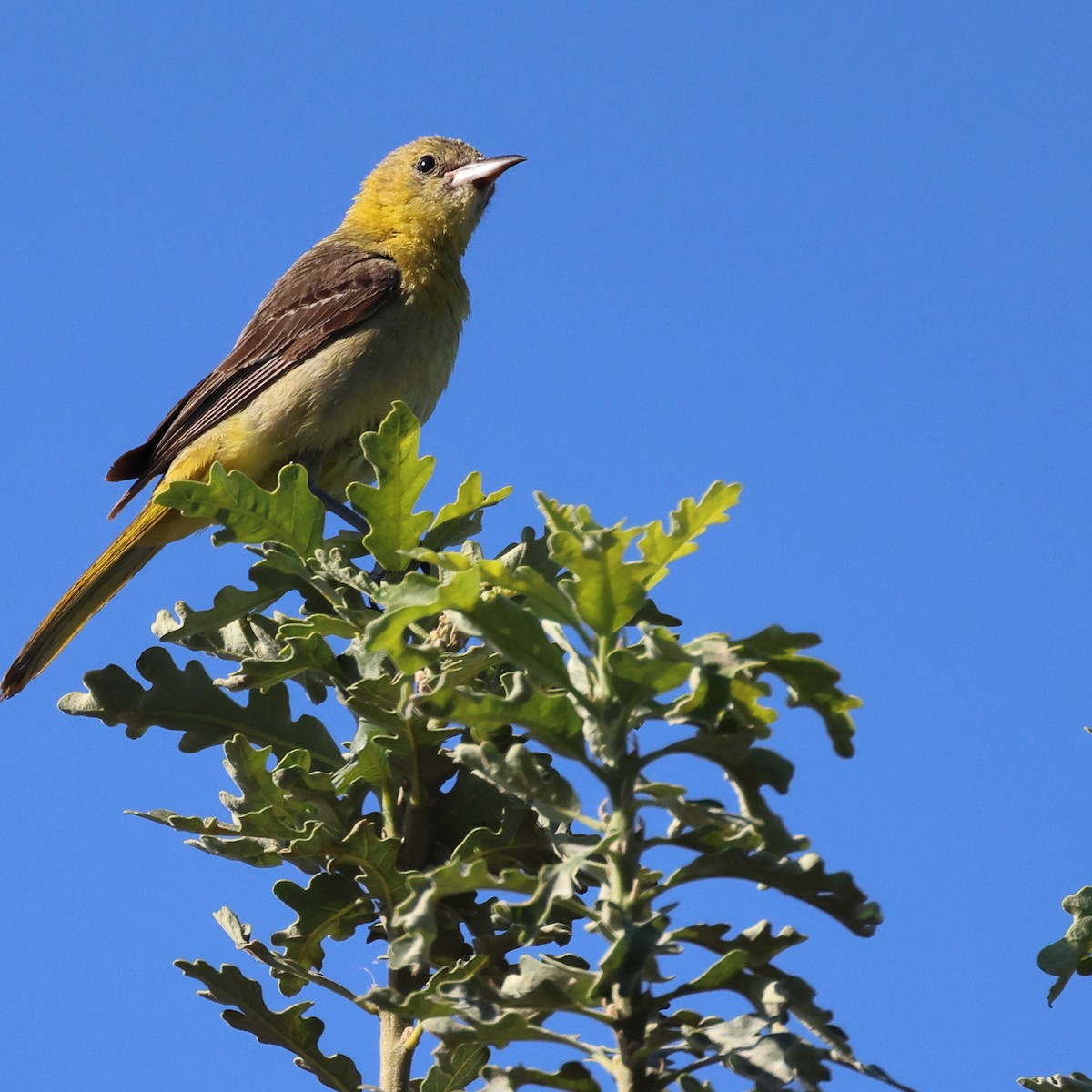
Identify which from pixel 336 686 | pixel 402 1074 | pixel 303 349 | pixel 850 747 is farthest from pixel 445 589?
pixel 303 349

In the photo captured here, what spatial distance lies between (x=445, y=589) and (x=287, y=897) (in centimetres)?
88

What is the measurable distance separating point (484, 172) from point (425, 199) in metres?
0.33

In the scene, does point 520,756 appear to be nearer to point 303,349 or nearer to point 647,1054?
point 647,1054

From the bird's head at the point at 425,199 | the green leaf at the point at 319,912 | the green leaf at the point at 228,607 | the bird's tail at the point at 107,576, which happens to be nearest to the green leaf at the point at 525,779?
the green leaf at the point at 319,912

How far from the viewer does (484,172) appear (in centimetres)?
697

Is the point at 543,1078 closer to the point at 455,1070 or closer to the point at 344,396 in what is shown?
the point at 455,1070

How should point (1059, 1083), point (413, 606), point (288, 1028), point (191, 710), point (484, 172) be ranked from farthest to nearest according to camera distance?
point (484, 172)
point (191, 710)
point (288, 1028)
point (1059, 1083)
point (413, 606)

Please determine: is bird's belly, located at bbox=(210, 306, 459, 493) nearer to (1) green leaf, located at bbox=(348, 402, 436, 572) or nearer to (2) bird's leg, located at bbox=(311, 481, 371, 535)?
(2) bird's leg, located at bbox=(311, 481, 371, 535)

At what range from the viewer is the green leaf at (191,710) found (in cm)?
250

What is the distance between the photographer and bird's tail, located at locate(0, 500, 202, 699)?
219 inches

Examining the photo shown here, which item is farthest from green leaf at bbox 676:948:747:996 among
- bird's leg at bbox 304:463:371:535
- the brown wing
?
the brown wing

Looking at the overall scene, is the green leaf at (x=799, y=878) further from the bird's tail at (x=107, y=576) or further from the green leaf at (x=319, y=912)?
the bird's tail at (x=107, y=576)

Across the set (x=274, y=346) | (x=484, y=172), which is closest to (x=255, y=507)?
(x=274, y=346)

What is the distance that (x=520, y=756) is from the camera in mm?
1741
